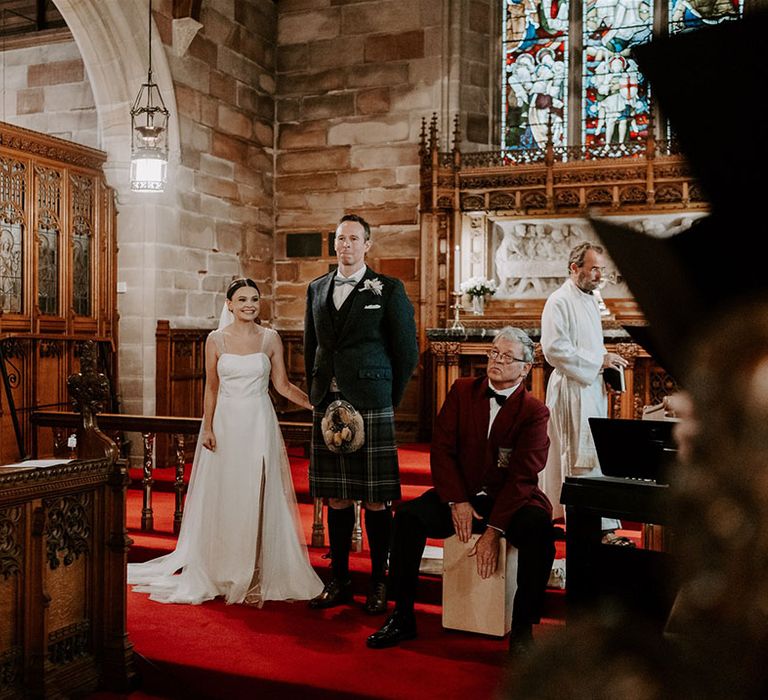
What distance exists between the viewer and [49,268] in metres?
8.26

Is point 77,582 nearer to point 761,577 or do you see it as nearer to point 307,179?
point 761,577

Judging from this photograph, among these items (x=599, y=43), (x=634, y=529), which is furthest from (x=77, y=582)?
(x=599, y=43)

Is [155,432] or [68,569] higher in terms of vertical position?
[155,432]

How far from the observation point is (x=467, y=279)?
9570 mm

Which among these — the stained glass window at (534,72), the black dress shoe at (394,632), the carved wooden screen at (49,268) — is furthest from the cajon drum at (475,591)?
the stained glass window at (534,72)

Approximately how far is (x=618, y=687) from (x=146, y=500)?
18.6 feet

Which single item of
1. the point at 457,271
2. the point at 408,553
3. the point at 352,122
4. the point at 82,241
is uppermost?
the point at 352,122

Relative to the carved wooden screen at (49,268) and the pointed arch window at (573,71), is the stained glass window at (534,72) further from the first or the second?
the carved wooden screen at (49,268)

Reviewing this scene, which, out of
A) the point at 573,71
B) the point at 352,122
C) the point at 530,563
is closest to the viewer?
the point at 530,563

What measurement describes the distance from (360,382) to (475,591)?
1.06 m

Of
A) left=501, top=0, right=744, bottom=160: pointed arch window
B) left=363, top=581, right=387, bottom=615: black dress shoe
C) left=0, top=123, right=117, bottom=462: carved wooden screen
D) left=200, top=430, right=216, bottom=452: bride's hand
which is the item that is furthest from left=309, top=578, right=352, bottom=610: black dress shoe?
left=501, top=0, right=744, bottom=160: pointed arch window

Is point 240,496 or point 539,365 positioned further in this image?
point 539,365

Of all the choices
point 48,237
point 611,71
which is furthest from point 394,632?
point 611,71

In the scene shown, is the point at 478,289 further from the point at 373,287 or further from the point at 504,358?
the point at 504,358
